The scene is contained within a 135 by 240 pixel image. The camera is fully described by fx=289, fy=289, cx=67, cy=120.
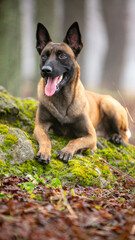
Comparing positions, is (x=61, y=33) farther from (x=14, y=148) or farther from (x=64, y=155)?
(x=14, y=148)

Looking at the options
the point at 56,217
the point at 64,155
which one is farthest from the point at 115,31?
the point at 56,217

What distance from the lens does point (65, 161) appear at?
447 cm

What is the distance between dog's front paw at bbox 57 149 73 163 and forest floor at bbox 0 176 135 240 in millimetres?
1290

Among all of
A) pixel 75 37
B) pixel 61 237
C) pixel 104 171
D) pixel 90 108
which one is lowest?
pixel 104 171

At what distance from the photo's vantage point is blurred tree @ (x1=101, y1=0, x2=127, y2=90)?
72.2 ft

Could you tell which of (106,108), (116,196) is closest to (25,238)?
(116,196)

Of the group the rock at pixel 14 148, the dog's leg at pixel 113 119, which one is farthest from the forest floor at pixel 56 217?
the dog's leg at pixel 113 119

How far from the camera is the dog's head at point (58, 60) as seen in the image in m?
4.79

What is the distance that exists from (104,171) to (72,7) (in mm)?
15692

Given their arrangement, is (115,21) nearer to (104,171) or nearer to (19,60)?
(19,60)

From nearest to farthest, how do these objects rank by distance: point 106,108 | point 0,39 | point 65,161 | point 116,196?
point 116,196
point 65,161
point 106,108
point 0,39

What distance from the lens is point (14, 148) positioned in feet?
13.2

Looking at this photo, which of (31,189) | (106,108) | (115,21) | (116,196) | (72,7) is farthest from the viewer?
(115,21)

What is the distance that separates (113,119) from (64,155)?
2.47 meters
